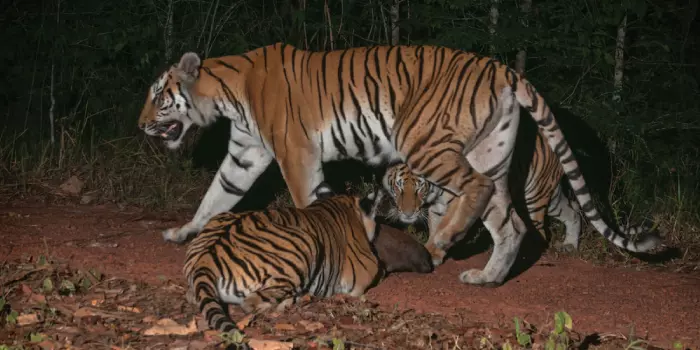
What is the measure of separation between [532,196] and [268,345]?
3.03 meters

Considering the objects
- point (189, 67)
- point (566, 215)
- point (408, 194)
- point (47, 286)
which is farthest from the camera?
point (566, 215)

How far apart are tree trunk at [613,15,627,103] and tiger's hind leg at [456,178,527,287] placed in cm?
230

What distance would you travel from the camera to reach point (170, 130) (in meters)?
6.13

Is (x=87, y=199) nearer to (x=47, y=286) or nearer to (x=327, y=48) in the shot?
(x=327, y=48)

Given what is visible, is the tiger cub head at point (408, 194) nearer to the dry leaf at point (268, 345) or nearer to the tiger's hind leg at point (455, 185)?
the tiger's hind leg at point (455, 185)

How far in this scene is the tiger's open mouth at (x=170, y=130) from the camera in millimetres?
6117

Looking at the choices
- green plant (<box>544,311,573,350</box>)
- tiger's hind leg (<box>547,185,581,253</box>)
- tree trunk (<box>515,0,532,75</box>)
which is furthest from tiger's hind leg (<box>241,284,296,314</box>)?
tree trunk (<box>515,0,532,75</box>)

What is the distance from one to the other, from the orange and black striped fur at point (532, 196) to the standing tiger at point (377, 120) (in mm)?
182

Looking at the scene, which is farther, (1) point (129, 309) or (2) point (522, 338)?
(1) point (129, 309)

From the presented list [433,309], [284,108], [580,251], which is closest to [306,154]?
[284,108]

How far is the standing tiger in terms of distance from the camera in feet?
17.4

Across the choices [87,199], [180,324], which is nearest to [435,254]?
[180,324]

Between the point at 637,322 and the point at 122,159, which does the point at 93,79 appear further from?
the point at 637,322

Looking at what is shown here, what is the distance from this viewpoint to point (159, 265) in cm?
510
